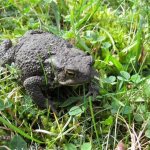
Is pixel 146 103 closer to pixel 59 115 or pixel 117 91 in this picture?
pixel 117 91

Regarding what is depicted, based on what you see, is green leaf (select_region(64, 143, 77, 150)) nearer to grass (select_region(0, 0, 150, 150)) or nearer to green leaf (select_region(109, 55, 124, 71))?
grass (select_region(0, 0, 150, 150))

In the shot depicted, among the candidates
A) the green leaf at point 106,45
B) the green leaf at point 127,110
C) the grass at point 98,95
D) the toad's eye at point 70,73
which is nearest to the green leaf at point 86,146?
the grass at point 98,95

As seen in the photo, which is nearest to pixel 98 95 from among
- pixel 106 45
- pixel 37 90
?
pixel 37 90

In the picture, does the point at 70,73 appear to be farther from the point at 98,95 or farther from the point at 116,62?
the point at 116,62

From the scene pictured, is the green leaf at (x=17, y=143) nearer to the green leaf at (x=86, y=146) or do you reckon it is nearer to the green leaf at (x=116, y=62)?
the green leaf at (x=86, y=146)

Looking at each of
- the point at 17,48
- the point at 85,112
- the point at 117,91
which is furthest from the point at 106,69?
the point at 17,48

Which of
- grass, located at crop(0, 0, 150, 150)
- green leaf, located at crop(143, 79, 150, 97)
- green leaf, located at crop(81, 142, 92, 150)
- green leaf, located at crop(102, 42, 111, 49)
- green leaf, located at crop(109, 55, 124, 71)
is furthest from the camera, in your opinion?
green leaf, located at crop(102, 42, 111, 49)

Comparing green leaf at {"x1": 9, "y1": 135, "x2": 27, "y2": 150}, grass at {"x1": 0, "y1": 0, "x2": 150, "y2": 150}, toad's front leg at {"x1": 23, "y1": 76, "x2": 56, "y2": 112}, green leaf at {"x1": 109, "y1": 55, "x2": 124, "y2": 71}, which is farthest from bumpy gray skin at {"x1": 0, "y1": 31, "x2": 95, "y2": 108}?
green leaf at {"x1": 9, "y1": 135, "x2": 27, "y2": 150}
